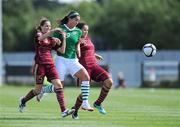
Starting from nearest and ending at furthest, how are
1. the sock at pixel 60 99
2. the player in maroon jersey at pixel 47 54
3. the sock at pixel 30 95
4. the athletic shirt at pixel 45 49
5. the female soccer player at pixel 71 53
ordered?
the sock at pixel 60 99 → the player in maroon jersey at pixel 47 54 → the female soccer player at pixel 71 53 → the athletic shirt at pixel 45 49 → the sock at pixel 30 95

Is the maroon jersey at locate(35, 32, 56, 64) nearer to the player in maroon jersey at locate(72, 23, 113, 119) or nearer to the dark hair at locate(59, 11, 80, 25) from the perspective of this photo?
the dark hair at locate(59, 11, 80, 25)

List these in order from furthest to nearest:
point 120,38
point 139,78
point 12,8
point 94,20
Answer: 1. point 12,8
2. point 94,20
3. point 120,38
4. point 139,78

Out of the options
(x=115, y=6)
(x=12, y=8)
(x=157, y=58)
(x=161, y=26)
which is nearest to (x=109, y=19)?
(x=115, y=6)

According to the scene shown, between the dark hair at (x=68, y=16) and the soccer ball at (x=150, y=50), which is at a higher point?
the dark hair at (x=68, y=16)

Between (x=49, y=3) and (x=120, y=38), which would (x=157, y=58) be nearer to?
(x=120, y=38)

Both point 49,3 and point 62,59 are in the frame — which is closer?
point 62,59

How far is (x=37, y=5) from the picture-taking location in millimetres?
135250

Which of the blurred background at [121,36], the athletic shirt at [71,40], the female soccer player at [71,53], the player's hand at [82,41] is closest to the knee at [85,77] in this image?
the female soccer player at [71,53]

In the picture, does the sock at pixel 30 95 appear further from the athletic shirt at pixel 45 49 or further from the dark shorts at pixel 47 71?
the athletic shirt at pixel 45 49

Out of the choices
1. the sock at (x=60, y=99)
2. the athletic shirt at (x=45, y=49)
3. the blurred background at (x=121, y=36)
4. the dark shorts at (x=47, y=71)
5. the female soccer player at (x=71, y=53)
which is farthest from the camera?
the blurred background at (x=121, y=36)

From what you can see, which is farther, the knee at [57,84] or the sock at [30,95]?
the sock at [30,95]

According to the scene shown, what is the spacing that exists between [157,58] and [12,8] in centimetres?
5913

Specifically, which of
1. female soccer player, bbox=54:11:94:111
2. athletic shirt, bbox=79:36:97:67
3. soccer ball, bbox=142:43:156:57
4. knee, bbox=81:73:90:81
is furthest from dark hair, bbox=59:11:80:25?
soccer ball, bbox=142:43:156:57

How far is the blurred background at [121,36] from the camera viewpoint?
54.2m
